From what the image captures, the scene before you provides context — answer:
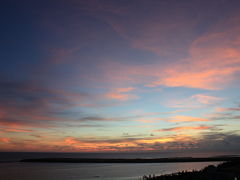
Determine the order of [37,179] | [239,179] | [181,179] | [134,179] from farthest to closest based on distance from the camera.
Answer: [37,179]
[134,179]
[181,179]
[239,179]

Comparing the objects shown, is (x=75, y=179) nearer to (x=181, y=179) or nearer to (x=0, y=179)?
(x=0, y=179)

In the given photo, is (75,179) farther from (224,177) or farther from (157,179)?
(224,177)

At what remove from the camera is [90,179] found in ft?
177

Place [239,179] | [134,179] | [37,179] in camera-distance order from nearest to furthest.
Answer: [239,179] → [134,179] → [37,179]

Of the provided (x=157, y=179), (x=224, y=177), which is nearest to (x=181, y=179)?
(x=157, y=179)

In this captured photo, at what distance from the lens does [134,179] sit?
5256cm

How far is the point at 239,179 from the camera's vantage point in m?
32.3

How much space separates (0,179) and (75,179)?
1701 cm

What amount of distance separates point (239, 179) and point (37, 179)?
141 feet

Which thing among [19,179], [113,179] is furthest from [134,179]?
[19,179]

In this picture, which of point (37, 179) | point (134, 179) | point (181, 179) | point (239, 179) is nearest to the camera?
point (239, 179)

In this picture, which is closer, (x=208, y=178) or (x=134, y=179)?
(x=208, y=178)

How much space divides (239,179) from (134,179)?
24.9 m

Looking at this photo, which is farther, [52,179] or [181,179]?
[52,179]
